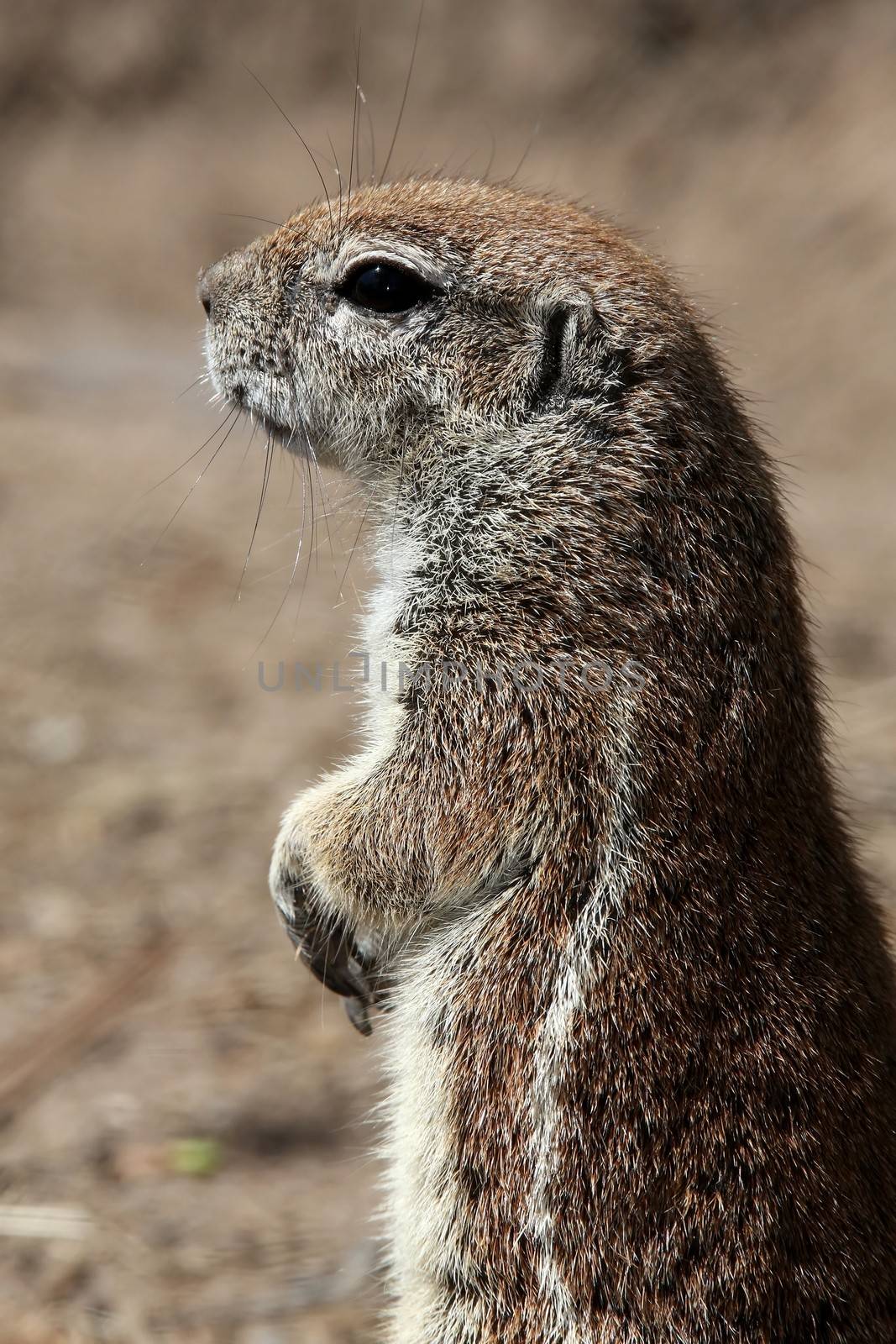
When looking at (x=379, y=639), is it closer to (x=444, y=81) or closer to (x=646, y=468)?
(x=646, y=468)

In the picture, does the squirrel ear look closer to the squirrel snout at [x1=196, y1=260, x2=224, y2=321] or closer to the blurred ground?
the blurred ground

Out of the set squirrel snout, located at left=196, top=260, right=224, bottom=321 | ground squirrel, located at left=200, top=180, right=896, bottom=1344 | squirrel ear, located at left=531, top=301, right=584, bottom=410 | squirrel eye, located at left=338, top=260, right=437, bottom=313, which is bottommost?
ground squirrel, located at left=200, top=180, right=896, bottom=1344

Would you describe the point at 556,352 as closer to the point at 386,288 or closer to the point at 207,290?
the point at 386,288

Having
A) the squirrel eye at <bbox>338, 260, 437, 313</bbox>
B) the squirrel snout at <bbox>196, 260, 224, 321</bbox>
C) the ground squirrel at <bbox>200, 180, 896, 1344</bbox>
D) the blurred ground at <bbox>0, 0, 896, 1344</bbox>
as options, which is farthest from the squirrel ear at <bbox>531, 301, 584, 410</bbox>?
the squirrel snout at <bbox>196, 260, 224, 321</bbox>

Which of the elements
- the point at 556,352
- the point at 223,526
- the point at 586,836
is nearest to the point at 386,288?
the point at 556,352

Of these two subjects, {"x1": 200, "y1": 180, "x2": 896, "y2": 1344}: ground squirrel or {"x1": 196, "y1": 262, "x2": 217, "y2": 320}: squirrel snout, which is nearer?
{"x1": 200, "y1": 180, "x2": 896, "y2": 1344}: ground squirrel

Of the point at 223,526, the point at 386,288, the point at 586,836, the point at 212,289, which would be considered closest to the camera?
the point at 586,836
